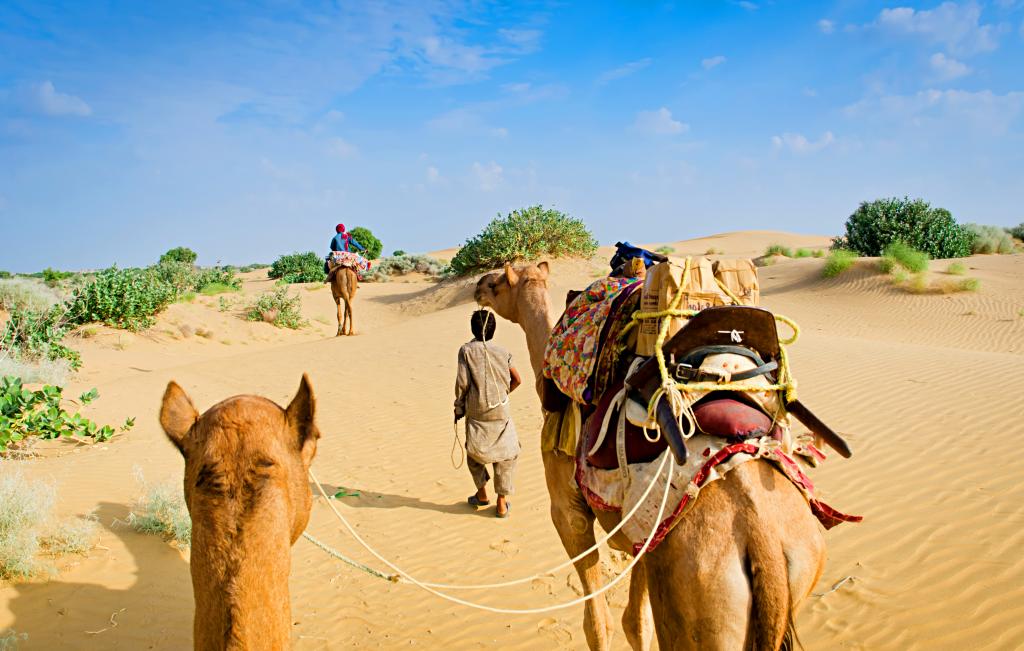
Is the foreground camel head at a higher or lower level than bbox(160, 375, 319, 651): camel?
higher

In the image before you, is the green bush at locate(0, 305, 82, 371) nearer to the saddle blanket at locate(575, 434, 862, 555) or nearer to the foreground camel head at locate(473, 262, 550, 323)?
the foreground camel head at locate(473, 262, 550, 323)

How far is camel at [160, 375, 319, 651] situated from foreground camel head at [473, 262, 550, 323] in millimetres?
3029

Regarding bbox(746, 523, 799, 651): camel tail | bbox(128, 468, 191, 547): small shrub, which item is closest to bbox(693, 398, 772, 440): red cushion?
bbox(746, 523, 799, 651): camel tail

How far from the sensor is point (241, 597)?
1.66 meters

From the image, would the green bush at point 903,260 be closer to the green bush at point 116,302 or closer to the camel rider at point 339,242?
the camel rider at point 339,242

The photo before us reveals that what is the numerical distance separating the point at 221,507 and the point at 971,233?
3584 cm

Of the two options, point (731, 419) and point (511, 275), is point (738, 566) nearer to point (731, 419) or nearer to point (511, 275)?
point (731, 419)

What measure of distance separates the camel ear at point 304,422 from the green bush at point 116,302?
1765 centimetres

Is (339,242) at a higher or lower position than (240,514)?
higher

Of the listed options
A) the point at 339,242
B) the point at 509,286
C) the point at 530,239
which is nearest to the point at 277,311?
the point at 339,242

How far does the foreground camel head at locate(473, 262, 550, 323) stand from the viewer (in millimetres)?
4984

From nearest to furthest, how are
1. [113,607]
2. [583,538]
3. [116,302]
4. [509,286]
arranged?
1. [583,538]
2. [113,607]
3. [509,286]
4. [116,302]

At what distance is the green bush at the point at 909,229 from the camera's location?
25578 mm

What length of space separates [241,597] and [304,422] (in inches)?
23.5
